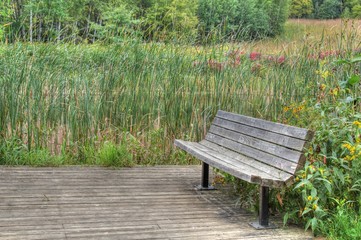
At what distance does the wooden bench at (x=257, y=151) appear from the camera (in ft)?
9.71

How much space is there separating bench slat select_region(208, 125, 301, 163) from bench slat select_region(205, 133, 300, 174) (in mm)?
23

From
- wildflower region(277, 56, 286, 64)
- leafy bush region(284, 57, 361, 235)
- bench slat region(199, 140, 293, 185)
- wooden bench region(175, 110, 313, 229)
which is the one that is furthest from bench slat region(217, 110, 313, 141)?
wildflower region(277, 56, 286, 64)

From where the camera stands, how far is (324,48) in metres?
5.29

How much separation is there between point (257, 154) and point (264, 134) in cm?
15

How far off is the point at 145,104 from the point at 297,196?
224 centimetres

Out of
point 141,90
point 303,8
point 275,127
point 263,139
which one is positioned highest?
point 303,8

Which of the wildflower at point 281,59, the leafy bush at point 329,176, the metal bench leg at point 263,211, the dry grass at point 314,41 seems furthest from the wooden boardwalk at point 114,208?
the dry grass at point 314,41

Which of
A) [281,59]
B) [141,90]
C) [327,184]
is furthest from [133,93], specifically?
[327,184]

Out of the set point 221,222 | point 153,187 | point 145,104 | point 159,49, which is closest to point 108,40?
point 159,49

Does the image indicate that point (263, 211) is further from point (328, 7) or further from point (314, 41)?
point (328, 7)

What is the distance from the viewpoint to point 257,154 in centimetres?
346

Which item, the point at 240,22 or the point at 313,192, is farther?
the point at 240,22

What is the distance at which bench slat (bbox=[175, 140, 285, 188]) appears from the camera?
287 centimetres

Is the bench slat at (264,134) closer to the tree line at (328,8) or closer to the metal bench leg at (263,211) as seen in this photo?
the metal bench leg at (263,211)
